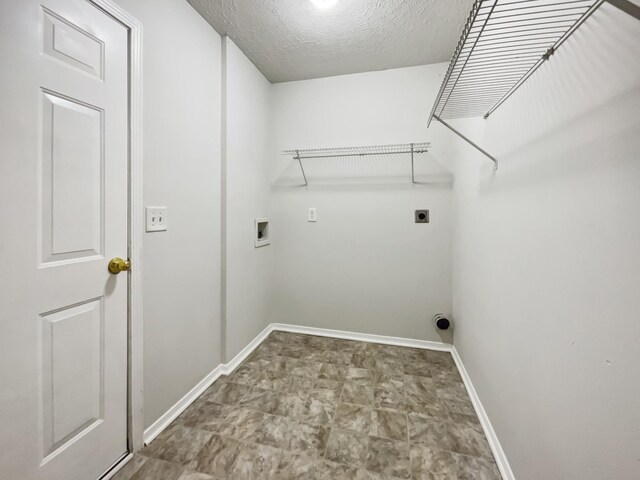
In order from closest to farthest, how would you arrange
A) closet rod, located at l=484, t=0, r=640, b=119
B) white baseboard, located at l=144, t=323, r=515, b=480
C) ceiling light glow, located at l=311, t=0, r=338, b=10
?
closet rod, located at l=484, t=0, r=640, b=119, white baseboard, located at l=144, t=323, r=515, b=480, ceiling light glow, located at l=311, t=0, r=338, b=10

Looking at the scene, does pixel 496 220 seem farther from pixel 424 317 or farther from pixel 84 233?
pixel 84 233

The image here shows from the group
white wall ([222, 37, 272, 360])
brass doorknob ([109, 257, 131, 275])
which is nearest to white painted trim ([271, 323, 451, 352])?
white wall ([222, 37, 272, 360])

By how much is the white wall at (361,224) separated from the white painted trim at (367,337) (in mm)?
48

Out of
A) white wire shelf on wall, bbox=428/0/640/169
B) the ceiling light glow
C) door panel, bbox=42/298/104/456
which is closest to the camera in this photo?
white wire shelf on wall, bbox=428/0/640/169

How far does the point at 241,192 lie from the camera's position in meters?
2.05

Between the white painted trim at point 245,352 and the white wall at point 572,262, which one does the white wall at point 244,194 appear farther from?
the white wall at point 572,262

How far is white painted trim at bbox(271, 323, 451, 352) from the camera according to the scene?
89.4 inches

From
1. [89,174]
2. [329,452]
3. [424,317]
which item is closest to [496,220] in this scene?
[424,317]

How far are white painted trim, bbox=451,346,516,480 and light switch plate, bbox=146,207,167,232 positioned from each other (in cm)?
191

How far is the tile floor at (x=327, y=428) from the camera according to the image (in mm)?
1181

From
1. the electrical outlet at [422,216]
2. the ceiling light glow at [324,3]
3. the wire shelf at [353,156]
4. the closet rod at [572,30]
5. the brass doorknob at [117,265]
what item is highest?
the ceiling light glow at [324,3]

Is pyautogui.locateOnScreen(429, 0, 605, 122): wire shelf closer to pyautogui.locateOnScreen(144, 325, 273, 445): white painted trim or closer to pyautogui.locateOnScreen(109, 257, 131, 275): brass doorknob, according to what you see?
pyautogui.locateOnScreen(109, 257, 131, 275): brass doorknob

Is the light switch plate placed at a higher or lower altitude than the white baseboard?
higher

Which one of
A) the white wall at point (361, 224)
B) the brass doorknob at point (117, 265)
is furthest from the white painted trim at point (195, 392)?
the brass doorknob at point (117, 265)
